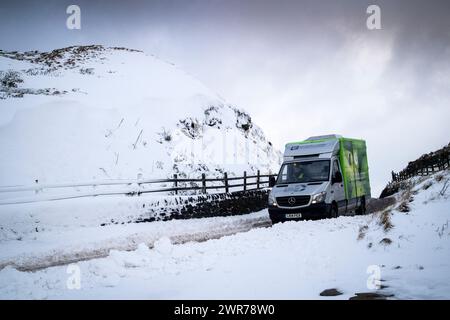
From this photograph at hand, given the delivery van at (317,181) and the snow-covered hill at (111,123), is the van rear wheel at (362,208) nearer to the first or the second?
the delivery van at (317,181)

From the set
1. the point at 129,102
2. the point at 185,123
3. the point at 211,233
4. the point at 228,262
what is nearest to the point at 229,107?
the point at 185,123

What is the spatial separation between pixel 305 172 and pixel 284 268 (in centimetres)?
729

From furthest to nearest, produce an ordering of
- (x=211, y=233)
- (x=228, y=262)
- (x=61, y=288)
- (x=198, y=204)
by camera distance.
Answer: (x=198, y=204)
(x=211, y=233)
(x=228, y=262)
(x=61, y=288)

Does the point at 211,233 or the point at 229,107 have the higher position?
the point at 229,107

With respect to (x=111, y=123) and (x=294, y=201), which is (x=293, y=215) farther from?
(x=111, y=123)

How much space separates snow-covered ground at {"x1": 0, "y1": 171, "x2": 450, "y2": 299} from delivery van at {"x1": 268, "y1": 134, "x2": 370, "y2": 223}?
3.14 metres

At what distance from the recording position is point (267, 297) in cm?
456

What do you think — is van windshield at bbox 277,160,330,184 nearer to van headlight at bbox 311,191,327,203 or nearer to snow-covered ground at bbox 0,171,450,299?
van headlight at bbox 311,191,327,203

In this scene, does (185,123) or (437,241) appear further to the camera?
(185,123)

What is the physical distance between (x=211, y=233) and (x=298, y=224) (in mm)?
2862

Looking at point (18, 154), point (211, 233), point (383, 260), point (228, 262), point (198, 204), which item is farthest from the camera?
point (18, 154)

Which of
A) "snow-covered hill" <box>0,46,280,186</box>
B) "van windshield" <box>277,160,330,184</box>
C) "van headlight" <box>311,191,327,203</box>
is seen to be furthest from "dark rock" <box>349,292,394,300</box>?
"snow-covered hill" <box>0,46,280,186</box>

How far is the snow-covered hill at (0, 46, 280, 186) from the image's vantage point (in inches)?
806
